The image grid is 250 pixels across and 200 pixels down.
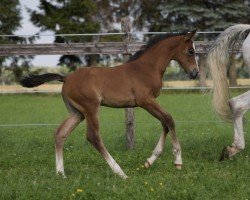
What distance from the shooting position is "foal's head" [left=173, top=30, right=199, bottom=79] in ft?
22.0


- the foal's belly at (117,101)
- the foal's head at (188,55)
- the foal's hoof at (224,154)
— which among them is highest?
the foal's head at (188,55)

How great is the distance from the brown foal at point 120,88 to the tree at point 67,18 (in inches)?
1079

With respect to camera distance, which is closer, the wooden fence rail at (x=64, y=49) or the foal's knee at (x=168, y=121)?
the foal's knee at (x=168, y=121)

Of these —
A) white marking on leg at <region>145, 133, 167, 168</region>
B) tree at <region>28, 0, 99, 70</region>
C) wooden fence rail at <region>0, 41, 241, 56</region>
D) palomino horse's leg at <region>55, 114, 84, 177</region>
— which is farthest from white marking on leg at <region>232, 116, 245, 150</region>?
tree at <region>28, 0, 99, 70</region>

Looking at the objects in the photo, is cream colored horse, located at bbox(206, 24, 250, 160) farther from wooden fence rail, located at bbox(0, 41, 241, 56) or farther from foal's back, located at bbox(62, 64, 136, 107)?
foal's back, located at bbox(62, 64, 136, 107)

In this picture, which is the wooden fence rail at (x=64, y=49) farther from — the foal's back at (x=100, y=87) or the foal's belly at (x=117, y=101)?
the foal's belly at (x=117, y=101)

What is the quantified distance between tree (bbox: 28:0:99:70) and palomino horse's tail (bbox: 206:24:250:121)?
26409mm

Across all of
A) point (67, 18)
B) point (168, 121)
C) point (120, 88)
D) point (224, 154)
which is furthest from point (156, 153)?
point (67, 18)

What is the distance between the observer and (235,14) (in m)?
33.5

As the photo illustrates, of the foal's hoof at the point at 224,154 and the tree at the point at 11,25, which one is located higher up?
the foal's hoof at the point at 224,154

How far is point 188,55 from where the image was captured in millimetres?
6730

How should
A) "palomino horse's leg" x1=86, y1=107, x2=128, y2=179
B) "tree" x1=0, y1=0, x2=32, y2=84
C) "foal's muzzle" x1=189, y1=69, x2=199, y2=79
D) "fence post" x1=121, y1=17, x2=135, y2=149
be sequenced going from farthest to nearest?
"tree" x1=0, y1=0, x2=32, y2=84
"fence post" x1=121, y1=17, x2=135, y2=149
"foal's muzzle" x1=189, y1=69, x2=199, y2=79
"palomino horse's leg" x1=86, y1=107, x2=128, y2=179

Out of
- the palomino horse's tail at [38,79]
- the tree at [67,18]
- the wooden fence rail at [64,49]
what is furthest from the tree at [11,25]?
the palomino horse's tail at [38,79]

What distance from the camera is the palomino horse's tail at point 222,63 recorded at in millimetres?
7430
